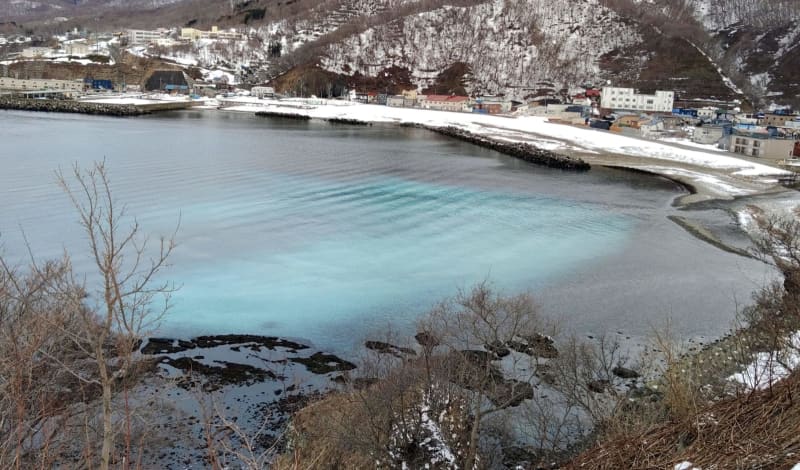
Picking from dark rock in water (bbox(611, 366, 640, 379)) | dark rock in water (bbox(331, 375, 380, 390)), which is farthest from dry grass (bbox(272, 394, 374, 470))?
dark rock in water (bbox(611, 366, 640, 379))

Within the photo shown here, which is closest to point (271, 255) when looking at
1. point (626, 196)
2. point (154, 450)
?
point (154, 450)

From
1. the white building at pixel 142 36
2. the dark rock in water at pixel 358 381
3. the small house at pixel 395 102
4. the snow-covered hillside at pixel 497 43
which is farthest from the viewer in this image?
the white building at pixel 142 36

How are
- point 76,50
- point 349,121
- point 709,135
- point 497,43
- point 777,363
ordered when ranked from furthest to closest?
point 497,43, point 76,50, point 349,121, point 709,135, point 777,363

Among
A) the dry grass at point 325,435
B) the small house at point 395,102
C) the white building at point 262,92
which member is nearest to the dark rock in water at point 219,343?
the dry grass at point 325,435

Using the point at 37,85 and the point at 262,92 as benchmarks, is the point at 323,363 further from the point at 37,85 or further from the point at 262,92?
the point at 37,85

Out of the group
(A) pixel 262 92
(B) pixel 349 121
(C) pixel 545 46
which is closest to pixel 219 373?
(B) pixel 349 121

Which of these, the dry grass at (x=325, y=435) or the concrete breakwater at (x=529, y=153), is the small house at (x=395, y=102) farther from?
the dry grass at (x=325, y=435)
